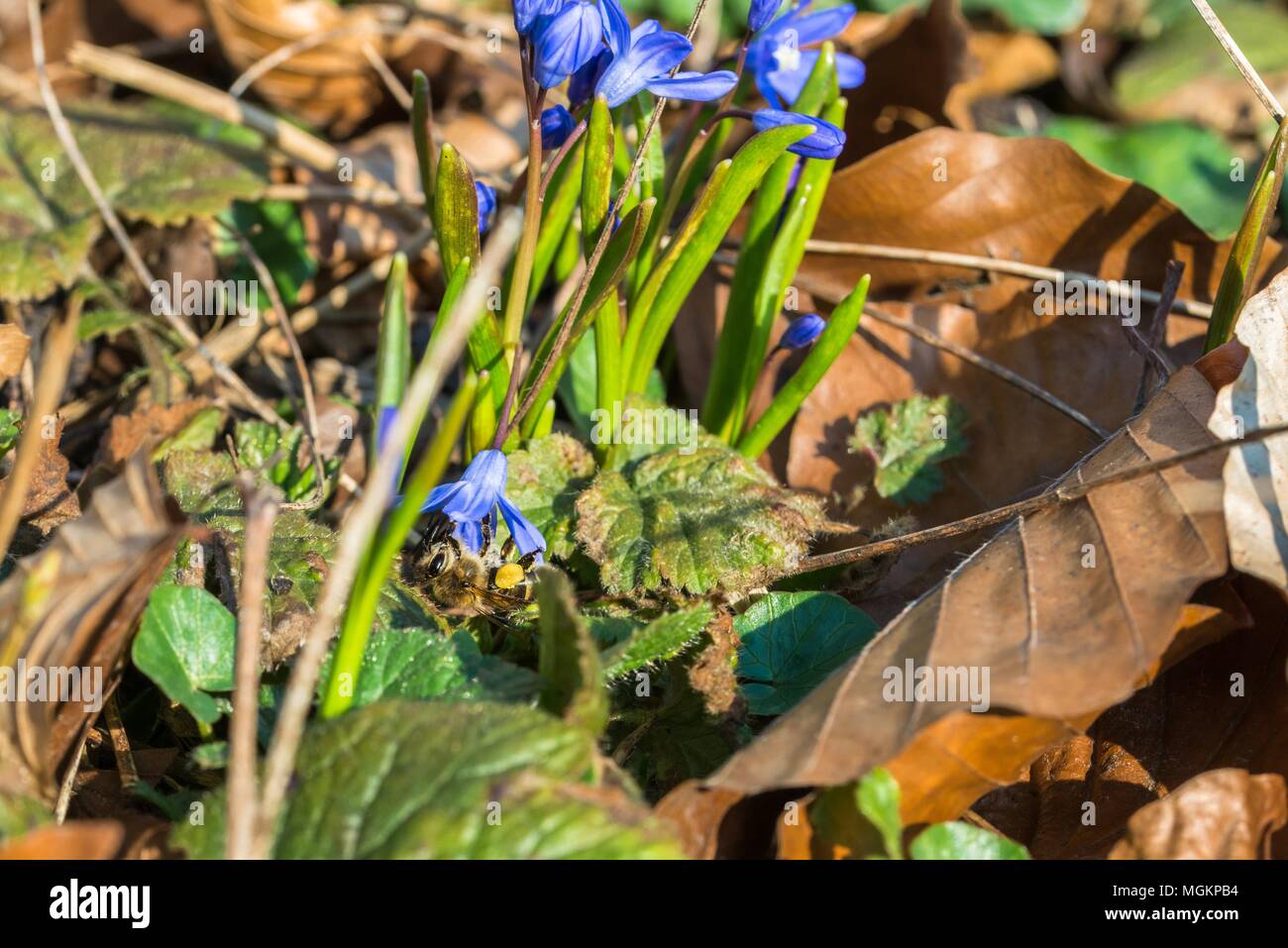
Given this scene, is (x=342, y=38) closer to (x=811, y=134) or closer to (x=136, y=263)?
(x=136, y=263)

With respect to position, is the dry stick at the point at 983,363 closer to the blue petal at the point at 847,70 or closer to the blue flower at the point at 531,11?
the blue petal at the point at 847,70

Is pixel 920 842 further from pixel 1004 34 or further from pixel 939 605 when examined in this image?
pixel 1004 34

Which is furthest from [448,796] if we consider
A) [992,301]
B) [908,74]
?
[908,74]

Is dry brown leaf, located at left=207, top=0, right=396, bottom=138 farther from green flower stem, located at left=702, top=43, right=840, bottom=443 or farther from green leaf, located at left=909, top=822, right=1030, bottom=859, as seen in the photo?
green leaf, located at left=909, top=822, right=1030, bottom=859

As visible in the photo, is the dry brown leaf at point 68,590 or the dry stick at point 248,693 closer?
the dry stick at point 248,693

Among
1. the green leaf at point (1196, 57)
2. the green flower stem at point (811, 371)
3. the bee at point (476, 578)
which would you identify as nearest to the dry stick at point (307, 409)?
the bee at point (476, 578)
